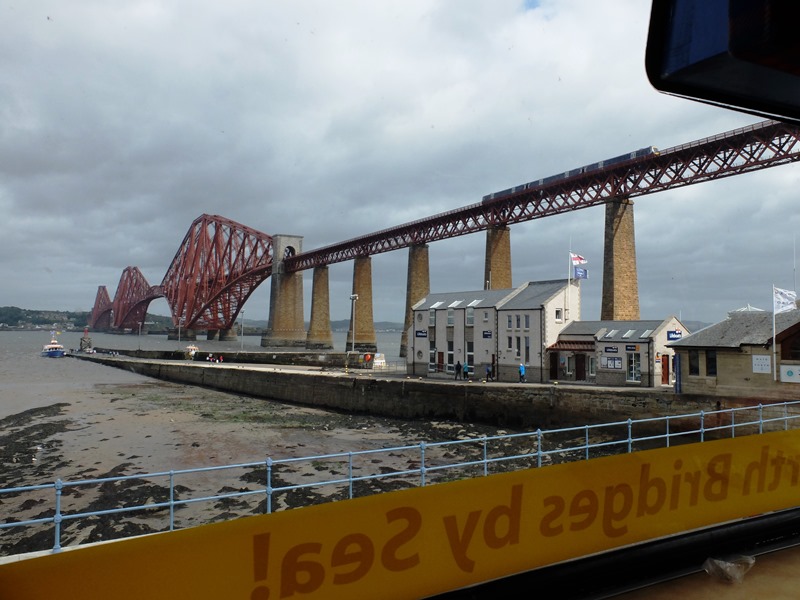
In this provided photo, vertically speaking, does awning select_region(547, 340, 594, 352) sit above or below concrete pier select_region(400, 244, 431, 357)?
below

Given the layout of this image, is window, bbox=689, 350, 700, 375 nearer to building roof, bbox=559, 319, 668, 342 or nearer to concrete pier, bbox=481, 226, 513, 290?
building roof, bbox=559, 319, 668, 342

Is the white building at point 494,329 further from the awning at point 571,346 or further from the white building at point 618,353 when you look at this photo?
the white building at point 618,353

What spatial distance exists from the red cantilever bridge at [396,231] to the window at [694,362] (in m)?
18.4

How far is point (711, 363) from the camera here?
79.6ft

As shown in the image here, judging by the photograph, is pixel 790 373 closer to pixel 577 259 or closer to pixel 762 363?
pixel 762 363

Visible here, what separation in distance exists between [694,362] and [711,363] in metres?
0.73

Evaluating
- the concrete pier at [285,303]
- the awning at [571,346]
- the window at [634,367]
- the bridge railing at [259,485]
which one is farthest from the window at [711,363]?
the concrete pier at [285,303]

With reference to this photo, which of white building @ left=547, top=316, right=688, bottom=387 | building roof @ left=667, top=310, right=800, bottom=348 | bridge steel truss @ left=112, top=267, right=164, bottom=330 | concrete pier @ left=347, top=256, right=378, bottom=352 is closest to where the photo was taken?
building roof @ left=667, top=310, right=800, bottom=348

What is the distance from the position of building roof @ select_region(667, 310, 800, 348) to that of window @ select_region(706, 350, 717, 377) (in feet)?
1.35

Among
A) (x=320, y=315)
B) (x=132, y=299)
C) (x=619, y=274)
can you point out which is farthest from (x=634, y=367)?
(x=132, y=299)

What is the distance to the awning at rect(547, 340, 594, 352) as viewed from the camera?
33594 millimetres

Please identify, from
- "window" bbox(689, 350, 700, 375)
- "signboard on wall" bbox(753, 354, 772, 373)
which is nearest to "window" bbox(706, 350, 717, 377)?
"window" bbox(689, 350, 700, 375)

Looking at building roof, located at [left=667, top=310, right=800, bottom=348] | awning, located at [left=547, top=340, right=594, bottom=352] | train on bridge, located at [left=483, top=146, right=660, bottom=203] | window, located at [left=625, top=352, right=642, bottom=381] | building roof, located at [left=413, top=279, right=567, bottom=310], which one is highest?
train on bridge, located at [left=483, top=146, right=660, bottom=203]

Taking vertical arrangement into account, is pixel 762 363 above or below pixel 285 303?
below
